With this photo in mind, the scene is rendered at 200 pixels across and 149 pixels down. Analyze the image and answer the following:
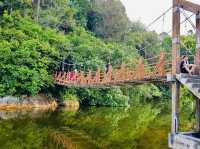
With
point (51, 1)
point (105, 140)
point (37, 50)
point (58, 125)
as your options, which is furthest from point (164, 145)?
point (51, 1)

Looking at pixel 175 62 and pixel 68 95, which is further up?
pixel 175 62

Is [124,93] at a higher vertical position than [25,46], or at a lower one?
lower

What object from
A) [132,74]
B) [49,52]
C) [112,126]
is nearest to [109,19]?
[49,52]

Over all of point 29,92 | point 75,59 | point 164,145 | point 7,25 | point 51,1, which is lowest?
point 164,145

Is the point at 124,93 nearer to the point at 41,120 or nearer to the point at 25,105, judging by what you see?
the point at 25,105

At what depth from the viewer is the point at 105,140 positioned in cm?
1365

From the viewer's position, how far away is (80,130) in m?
15.9

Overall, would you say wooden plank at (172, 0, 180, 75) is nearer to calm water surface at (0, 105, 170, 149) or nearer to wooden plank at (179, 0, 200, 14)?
wooden plank at (179, 0, 200, 14)

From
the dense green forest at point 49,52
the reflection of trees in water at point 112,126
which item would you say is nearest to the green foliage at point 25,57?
the dense green forest at point 49,52

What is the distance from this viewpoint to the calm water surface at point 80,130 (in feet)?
41.2

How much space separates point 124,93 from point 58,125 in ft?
44.1

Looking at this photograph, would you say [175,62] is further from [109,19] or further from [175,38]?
[109,19]

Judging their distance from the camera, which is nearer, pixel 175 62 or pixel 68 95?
pixel 175 62

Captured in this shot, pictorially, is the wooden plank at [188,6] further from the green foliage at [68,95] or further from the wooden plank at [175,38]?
the green foliage at [68,95]
